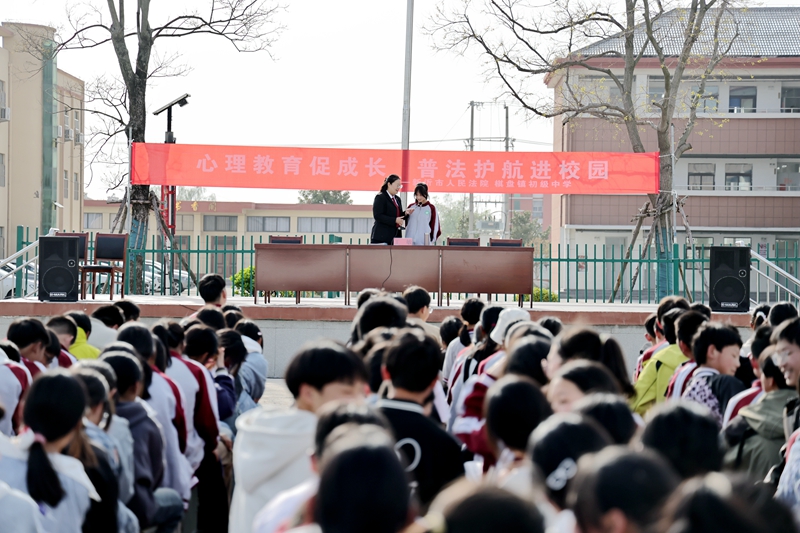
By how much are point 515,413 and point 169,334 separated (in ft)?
9.10

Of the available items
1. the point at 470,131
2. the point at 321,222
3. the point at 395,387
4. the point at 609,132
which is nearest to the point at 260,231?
the point at 321,222

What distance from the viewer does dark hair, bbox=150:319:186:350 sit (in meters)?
4.89

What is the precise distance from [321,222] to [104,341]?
125 feet

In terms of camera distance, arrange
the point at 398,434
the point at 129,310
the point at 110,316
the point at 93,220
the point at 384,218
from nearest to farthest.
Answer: the point at 398,434, the point at 110,316, the point at 129,310, the point at 384,218, the point at 93,220

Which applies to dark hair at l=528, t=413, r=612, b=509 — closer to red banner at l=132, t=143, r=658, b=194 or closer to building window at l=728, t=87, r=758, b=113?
red banner at l=132, t=143, r=658, b=194

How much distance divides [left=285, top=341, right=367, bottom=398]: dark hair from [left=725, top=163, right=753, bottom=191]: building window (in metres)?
30.9

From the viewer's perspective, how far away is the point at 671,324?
17.8 feet

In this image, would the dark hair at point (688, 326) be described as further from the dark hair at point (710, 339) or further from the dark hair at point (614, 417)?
the dark hair at point (614, 417)

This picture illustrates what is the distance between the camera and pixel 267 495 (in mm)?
3096

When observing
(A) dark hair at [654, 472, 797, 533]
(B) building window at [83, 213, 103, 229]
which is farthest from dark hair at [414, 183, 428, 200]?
(B) building window at [83, 213, 103, 229]

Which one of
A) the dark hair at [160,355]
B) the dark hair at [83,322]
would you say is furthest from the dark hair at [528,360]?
the dark hair at [83,322]

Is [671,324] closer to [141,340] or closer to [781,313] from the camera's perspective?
[781,313]

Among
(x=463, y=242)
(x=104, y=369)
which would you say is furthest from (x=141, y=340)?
(x=463, y=242)

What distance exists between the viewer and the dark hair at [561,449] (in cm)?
209
